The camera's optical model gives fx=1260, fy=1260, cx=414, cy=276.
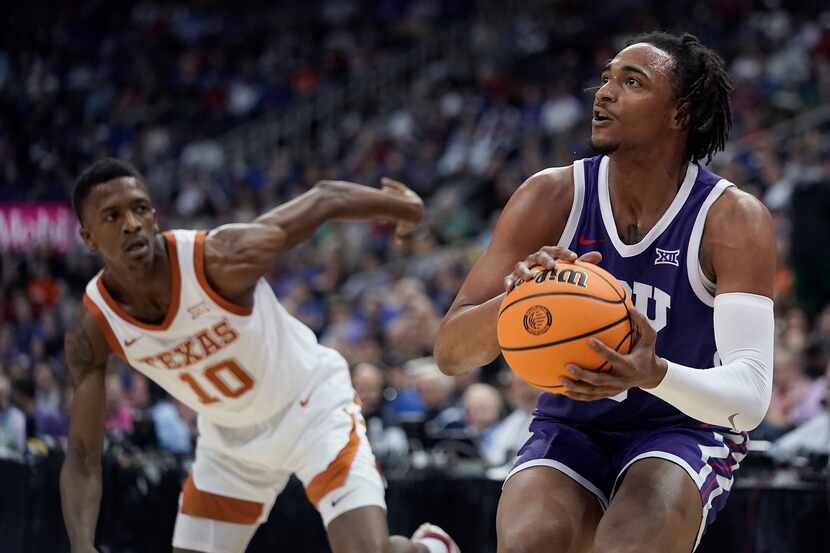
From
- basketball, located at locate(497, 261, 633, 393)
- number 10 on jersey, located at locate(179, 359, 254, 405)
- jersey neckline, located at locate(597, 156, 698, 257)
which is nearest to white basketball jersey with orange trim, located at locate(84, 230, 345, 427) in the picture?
number 10 on jersey, located at locate(179, 359, 254, 405)

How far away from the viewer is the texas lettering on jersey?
481 centimetres

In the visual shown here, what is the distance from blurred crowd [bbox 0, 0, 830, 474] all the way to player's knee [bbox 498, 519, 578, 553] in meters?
2.72

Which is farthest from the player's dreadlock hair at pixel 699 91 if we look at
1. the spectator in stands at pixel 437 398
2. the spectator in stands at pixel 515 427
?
the spectator in stands at pixel 437 398

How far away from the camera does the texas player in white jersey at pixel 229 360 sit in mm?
4715

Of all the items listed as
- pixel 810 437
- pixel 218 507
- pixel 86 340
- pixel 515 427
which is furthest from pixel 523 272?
pixel 515 427

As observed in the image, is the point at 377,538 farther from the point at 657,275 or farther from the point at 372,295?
the point at 372,295

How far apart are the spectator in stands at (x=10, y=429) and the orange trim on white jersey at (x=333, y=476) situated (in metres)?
1.91

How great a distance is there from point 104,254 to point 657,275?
7.45 ft

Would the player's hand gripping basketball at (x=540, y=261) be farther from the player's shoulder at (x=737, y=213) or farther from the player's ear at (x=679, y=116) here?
the player's ear at (x=679, y=116)

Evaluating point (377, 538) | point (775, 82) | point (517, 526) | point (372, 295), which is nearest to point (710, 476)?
point (517, 526)

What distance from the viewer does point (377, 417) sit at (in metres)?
7.59

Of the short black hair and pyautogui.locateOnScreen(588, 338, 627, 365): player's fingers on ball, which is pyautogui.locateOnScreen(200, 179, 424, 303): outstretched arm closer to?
the short black hair

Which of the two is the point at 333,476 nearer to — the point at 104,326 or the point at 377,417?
the point at 104,326

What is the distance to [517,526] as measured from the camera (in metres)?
3.35
